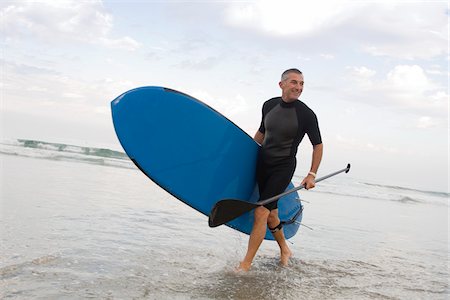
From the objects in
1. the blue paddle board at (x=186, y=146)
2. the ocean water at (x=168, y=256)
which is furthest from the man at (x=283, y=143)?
the ocean water at (x=168, y=256)

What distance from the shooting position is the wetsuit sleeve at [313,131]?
3.81m

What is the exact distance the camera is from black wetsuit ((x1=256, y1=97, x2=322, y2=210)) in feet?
12.5

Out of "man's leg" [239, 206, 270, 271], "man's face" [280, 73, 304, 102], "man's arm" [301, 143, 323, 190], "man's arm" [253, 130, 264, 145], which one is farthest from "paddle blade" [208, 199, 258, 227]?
"man's face" [280, 73, 304, 102]

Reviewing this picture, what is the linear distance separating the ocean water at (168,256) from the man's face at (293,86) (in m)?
1.51

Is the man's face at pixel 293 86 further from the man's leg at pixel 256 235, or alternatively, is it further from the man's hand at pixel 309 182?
the man's leg at pixel 256 235

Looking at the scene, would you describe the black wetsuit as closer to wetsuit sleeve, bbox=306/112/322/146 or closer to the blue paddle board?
wetsuit sleeve, bbox=306/112/322/146

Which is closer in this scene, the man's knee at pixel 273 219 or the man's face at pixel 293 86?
the man's face at pixel 293 86

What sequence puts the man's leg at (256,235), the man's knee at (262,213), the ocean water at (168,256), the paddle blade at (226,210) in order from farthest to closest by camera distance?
the man's knee at (262,213)
the man's leg at (256,235)
the paddle blade at (226,210)
the ocean water at (168,256)

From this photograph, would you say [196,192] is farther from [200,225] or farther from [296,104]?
[200,225]

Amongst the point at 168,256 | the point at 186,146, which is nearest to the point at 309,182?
the point at 186,146

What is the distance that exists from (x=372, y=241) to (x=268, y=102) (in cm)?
308

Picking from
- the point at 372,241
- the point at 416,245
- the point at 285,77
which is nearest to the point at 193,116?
the point at 285,77

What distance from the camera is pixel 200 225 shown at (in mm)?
5570

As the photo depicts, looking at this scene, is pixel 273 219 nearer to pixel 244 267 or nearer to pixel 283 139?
pixel 244 267
